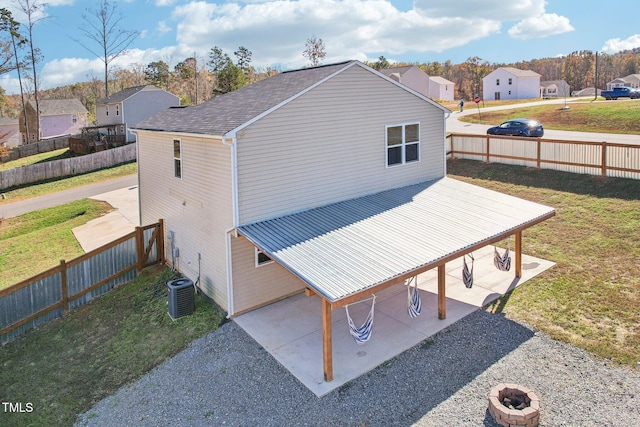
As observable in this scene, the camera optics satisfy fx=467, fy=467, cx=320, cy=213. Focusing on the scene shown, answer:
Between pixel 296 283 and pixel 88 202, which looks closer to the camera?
pixel 296 283

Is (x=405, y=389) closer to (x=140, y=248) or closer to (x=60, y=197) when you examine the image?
(x=140, y=248)

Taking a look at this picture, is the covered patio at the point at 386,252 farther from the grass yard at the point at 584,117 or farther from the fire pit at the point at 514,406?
the grass yard at the point at 584,117

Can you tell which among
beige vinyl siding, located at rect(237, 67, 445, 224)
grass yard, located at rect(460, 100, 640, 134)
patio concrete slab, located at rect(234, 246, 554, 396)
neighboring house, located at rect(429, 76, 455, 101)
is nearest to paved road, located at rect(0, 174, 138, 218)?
beige vinyl siding, located at rect(237, 67, 445, 224)

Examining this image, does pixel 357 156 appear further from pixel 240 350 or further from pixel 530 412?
pixel 530 412

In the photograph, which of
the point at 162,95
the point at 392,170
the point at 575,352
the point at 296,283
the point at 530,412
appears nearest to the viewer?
the point at 530,412

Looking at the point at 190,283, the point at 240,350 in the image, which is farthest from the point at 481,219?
the point at 190,283

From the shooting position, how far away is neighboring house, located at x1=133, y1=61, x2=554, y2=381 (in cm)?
966

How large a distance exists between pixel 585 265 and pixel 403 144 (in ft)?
19.5

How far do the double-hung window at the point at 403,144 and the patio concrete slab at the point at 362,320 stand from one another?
3.50 m

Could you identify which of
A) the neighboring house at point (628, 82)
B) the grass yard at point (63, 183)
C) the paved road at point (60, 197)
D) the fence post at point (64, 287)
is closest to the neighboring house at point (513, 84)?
the neighboring house at point (628, 82)

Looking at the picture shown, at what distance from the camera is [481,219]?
11.6m

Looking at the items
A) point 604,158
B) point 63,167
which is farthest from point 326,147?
point 63,167

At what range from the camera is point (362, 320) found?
1070 cm

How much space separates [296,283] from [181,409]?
4731 millimetres
